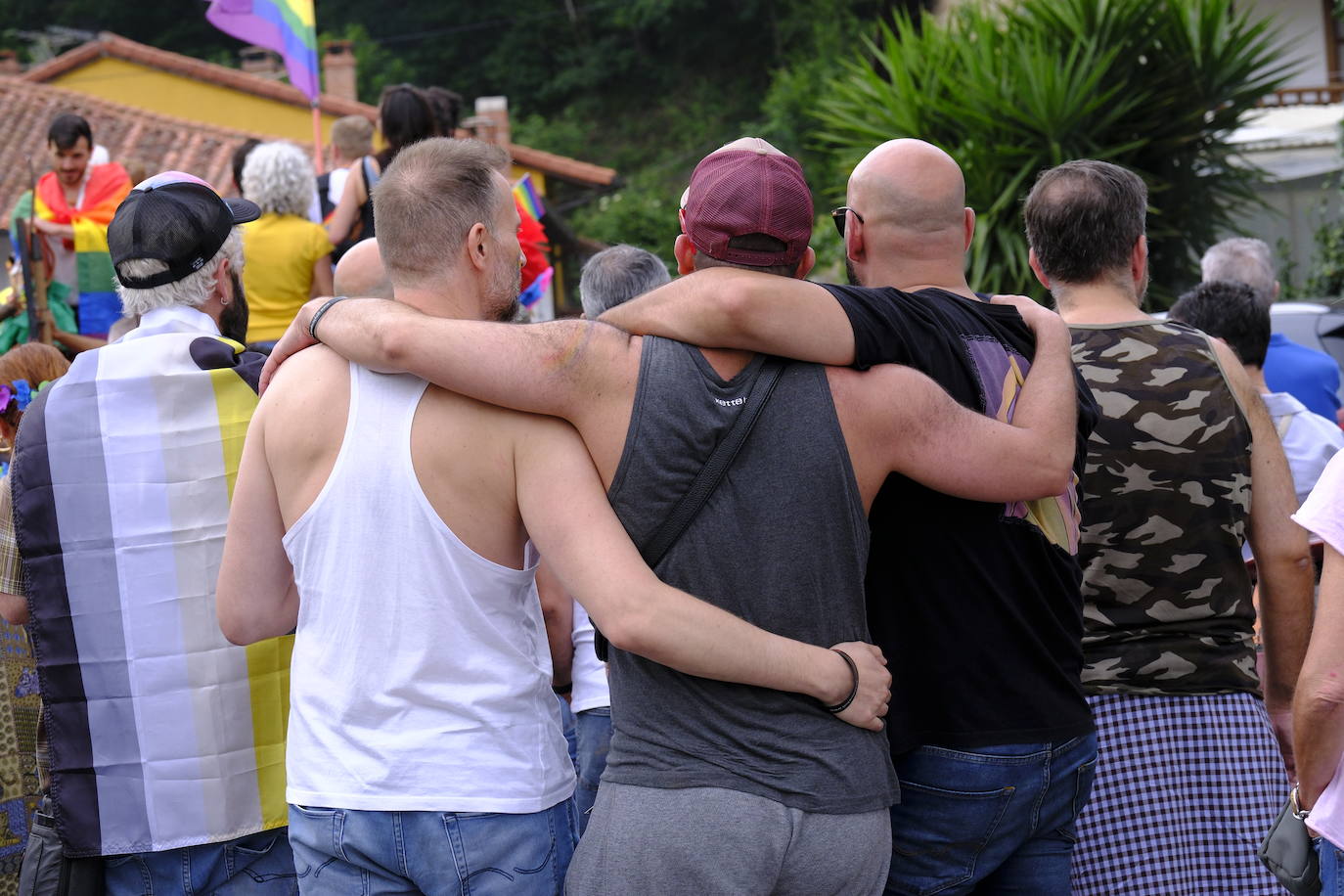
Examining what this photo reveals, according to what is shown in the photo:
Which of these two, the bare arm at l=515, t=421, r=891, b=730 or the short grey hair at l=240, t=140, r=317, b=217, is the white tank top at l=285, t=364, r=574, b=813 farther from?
the short grey hair at l=240, t=140, r=317, b=217

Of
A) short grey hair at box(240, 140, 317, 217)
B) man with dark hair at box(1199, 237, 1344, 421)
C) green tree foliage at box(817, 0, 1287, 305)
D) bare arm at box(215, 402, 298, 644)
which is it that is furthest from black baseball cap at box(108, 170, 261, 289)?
green tree foliage at box(817, 0, 1287, 305)

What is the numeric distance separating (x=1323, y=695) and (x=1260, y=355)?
212 centimetres

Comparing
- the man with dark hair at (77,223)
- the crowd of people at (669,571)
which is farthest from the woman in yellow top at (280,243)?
the crowd of people at (669,571)

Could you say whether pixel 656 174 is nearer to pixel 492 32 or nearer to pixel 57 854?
pixel 492 32

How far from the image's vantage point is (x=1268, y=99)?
24766mm

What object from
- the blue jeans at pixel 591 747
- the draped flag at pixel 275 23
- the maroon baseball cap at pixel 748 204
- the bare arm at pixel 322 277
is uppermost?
the draped flag at pixel 275 23

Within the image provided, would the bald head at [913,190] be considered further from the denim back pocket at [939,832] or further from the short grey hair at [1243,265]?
the short grey hair at [1243,265]

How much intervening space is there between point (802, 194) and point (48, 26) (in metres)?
48.9

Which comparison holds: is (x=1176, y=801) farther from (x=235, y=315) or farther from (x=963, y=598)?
(x=235, y=315)

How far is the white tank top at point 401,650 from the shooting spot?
2.14m

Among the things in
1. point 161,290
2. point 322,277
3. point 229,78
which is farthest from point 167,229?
point 229,78

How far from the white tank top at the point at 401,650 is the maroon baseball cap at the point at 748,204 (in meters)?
0.54

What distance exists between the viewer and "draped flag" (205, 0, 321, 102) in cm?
761

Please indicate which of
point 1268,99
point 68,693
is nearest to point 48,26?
point 1268,99
